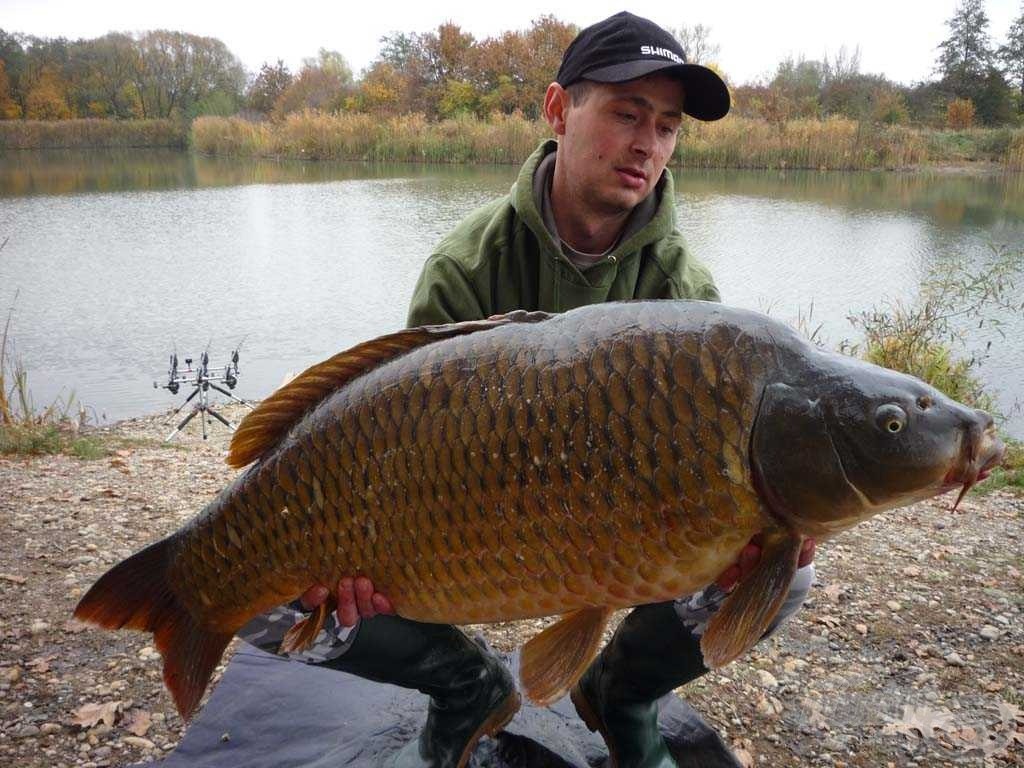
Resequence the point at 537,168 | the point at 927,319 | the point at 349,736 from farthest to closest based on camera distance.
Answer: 1. the point at 927,319
2. the point at 537,168
3. the point at 349,736

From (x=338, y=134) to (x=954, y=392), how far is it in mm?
19208

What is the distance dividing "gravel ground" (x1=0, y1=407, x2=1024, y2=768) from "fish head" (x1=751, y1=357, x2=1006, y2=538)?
99 centimetres

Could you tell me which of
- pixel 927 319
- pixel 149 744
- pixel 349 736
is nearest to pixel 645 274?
pixel 349 736

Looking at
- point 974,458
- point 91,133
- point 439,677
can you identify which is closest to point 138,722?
point 439,677

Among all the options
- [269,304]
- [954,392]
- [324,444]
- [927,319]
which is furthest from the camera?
[269,304]

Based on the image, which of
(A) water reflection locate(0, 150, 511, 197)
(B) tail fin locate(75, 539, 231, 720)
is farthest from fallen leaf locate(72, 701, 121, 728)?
(A) water reflection locate(0, 150, 511, 197)

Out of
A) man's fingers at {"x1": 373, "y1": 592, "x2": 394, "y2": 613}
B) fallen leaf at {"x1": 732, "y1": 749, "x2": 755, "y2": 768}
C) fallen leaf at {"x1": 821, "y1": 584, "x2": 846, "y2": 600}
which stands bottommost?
fallen leaf at {"x1": 821, "y1": 584, "x2": 846, "y2": 600}

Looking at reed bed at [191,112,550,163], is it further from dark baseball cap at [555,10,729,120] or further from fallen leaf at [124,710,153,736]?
fallen leaf at [124,710,153,736]

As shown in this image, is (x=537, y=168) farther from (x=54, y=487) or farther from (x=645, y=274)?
(x=54, y=487)

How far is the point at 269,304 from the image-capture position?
788 cm

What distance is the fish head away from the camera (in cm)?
101

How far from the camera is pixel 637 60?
161 centimetres

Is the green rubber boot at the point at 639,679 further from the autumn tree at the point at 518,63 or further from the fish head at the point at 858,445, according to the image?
the autumn tree at the point at 518,63

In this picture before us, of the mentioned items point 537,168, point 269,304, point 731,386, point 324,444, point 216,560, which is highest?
point 537,168
